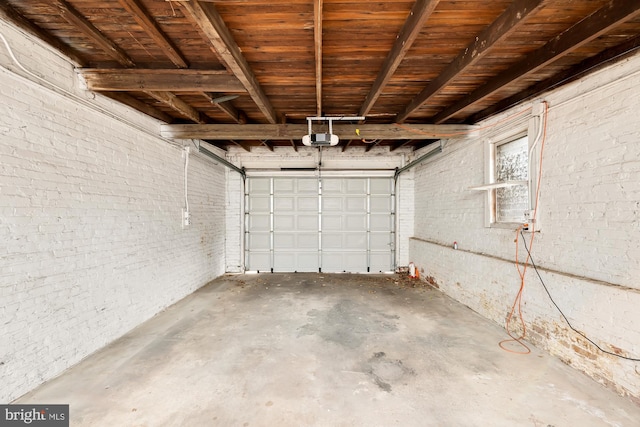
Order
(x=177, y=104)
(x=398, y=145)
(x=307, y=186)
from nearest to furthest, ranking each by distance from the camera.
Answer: (x=177, y=104)
(x=398, y=145)
(x=307, y=186)

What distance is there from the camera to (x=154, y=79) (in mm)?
2602

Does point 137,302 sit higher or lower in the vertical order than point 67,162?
lower

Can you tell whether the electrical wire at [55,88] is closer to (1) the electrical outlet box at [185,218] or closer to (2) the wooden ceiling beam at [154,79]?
(2) the wooden ceiling beam at [154,79]

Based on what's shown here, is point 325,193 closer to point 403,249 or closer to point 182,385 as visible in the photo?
point 403,249

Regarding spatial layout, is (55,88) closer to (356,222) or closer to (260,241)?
(260,241)

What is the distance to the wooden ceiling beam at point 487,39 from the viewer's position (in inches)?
68.0

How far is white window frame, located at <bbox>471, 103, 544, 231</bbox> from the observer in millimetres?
2917

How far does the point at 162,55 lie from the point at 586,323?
4.59m

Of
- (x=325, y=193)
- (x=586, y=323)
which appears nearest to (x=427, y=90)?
(x=586, y=323)

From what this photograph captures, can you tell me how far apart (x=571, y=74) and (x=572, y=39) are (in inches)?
28.2

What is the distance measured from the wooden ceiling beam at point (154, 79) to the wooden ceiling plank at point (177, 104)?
0.24 m

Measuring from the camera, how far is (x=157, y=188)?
384cm

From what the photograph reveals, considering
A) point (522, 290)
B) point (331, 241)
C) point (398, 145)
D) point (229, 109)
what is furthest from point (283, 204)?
point (522, 290)

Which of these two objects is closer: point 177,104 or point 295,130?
point 177,104
